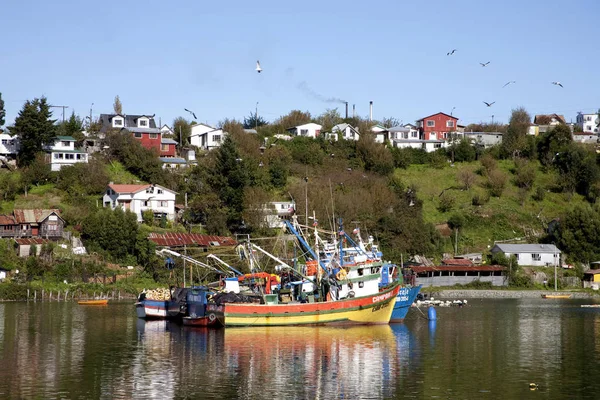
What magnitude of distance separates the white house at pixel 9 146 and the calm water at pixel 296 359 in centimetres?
3886

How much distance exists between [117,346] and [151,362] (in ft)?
17.0

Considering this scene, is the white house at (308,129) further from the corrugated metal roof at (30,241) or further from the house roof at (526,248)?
the corrugated metal roof at (30,241)

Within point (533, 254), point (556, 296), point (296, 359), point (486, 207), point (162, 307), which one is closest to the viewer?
point (296, 359)

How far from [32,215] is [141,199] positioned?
10.5m

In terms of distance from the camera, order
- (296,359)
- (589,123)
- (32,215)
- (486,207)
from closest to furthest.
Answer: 1. (296,359)
2. (32,215)
3. (486,207)
4. (589,123)

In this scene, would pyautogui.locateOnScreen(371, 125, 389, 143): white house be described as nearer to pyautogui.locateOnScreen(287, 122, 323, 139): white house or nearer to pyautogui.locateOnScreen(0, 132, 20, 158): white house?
pyautogui.locateOnScreen(287, 122, 323, 139): white house

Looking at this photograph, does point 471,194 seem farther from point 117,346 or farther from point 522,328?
point 117,346

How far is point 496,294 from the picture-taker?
7425cm

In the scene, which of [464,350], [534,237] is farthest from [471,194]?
[464,350]

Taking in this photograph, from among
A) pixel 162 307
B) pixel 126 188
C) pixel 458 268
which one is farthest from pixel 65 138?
pixel 162 307

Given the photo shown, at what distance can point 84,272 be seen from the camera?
66.6 meters

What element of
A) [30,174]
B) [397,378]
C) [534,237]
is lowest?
[397,378]

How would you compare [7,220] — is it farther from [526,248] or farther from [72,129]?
[526,248]

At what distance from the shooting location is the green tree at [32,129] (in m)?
85.2
